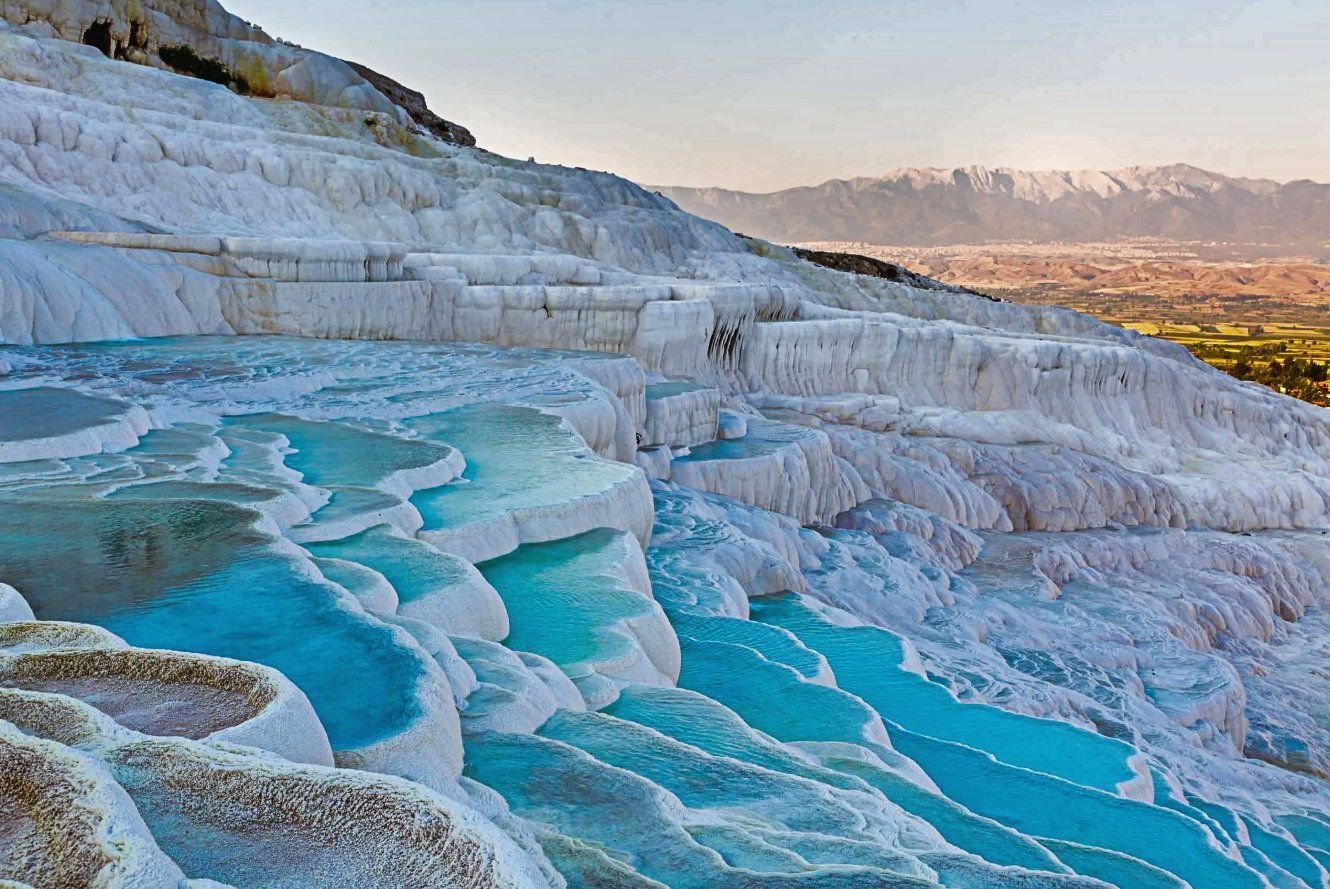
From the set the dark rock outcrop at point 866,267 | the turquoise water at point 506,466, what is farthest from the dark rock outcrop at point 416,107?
the turquoise water at point 506,466

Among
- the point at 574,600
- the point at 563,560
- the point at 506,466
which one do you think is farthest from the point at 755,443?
the point at 574,600

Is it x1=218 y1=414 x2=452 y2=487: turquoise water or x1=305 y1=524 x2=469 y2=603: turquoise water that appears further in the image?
x1=218 y1=414 x2=452 y2=487: turquoise water

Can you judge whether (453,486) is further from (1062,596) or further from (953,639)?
(1062,596)

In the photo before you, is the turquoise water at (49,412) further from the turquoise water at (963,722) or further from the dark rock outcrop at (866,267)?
the dark rock outcrop at (866,267)

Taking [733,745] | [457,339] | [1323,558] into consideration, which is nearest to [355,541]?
[733,745]

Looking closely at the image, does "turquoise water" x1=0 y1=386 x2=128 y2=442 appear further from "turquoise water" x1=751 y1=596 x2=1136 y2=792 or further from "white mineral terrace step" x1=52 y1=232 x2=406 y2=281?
"turquoise water" x1=751 y1=596 x2=1136 y2=792

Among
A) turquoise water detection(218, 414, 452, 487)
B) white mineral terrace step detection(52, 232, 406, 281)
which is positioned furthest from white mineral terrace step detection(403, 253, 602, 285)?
turquoise water detection(218, 414, 452, 487)
